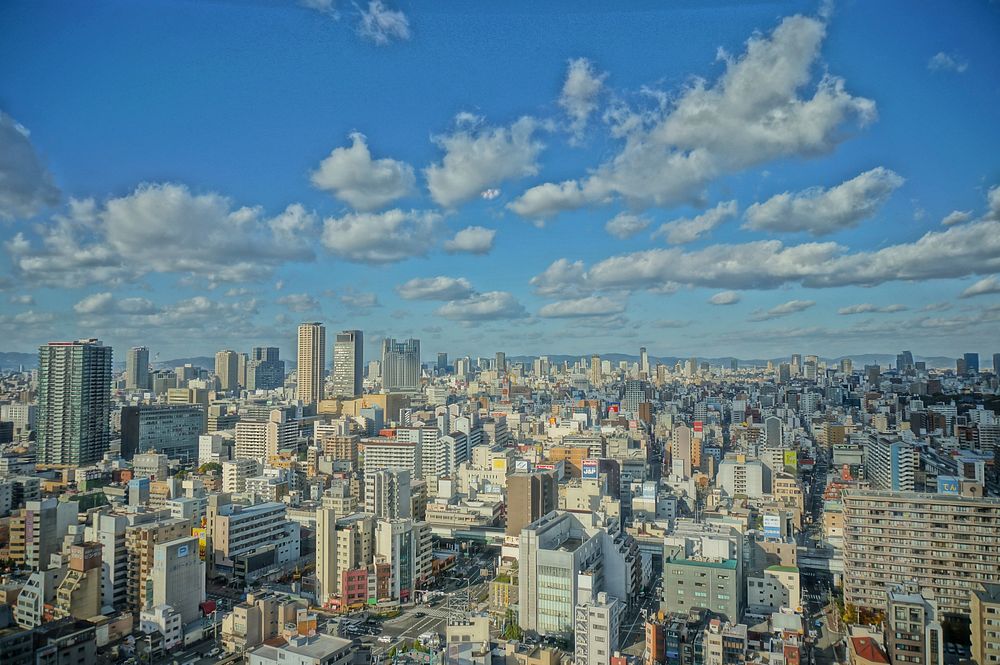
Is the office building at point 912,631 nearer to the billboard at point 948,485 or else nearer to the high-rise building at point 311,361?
the billboard at point 948,485

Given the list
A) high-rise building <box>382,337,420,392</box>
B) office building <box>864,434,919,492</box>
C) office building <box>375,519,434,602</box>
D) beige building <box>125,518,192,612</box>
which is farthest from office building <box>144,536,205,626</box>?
high-rise building <box>382,337,420,392</box>

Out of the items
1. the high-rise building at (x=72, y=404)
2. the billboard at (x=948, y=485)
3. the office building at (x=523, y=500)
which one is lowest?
the office building at (x=523, y=500)

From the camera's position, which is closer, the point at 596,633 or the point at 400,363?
the point at 596,633

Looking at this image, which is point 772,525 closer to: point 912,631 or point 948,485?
point 948,485

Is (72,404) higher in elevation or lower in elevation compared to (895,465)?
higher

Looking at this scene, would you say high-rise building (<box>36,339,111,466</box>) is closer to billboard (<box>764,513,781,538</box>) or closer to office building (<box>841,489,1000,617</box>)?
billboard (<box>764,513,781,538</box>)

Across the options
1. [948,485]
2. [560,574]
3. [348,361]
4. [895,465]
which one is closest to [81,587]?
[560,574]

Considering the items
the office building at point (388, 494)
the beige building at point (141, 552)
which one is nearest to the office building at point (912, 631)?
the office building at point (388, 494)
